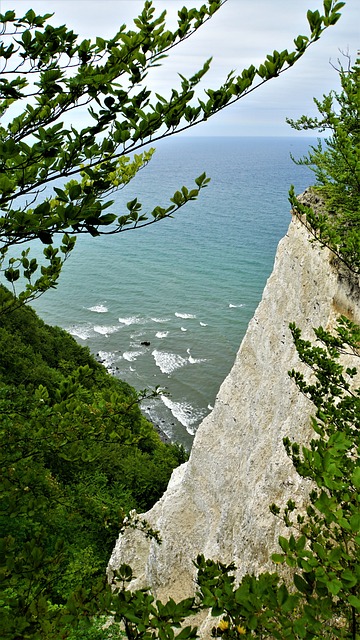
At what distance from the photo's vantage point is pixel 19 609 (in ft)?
10.7

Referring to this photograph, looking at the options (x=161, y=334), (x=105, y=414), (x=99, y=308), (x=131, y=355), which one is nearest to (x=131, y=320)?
(x=161, y=334)

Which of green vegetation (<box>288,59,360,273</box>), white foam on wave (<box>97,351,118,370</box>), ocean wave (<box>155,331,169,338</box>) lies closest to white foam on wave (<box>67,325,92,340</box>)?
white foam on wave (<box>97,351,118,370</box>)

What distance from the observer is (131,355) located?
46.8m

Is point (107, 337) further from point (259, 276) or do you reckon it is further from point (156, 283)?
point (259, 276)

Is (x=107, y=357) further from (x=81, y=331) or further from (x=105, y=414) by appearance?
(x=105, y=414)

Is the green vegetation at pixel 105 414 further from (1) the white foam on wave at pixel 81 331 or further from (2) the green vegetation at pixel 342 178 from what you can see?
(1) the white foam on wave at pixel 81 331

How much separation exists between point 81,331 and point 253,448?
133 feet

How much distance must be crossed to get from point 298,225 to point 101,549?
1588 cm

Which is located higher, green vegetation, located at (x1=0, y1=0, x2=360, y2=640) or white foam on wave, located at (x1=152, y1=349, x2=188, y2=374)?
green vegetation, located at (x1=0, y1=0, x2=360, y2=640)

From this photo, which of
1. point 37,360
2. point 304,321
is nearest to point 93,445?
point 304,321

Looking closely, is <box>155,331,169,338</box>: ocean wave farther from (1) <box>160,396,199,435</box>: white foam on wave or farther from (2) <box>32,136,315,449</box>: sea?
(1) <box>160,396,199,435</box>: white foam on wave

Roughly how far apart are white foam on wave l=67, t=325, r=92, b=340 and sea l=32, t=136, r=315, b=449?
11 centimetres

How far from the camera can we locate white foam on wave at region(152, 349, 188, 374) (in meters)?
44.3

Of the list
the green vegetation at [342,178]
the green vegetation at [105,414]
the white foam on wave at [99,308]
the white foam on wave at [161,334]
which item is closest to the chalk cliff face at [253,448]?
the green vegetation at [342,178]
